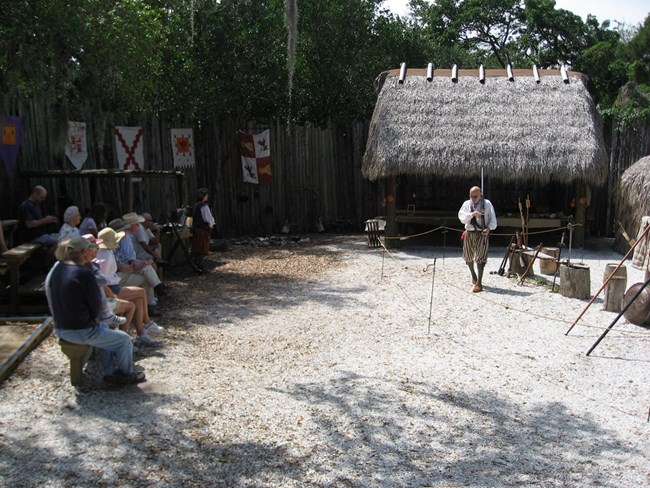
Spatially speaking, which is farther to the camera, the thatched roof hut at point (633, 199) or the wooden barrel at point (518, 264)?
the thatched roof hut at point (633, 199)

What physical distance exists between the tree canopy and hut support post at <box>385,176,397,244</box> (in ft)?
9.93

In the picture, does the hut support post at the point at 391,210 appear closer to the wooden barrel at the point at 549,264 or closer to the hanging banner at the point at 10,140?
the wooden barrel at the point at 549,264

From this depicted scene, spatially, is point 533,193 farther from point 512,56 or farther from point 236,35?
point 512,56

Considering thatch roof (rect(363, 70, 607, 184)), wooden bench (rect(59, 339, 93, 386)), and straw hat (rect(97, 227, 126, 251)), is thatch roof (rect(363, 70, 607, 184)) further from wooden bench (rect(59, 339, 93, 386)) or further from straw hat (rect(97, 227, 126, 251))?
wooden bench (rect(59, 339, 93, 386))

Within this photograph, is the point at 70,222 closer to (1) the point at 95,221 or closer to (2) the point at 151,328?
(1) the point at 95,221

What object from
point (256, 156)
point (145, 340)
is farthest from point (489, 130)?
point (145, 340)

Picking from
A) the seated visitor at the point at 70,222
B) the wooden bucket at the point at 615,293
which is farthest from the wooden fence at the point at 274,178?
the wooden bucket at the point at 615,293

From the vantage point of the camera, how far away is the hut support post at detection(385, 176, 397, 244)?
14219 mm

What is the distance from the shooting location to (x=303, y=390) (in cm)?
564

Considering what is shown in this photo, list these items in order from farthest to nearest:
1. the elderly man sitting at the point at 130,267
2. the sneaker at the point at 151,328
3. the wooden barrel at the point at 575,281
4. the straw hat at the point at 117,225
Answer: the wooden barrel at the point at 575,281 < the straw hat at the point at 117,225 < the elderly man sitting at the point at 130,267 < the sneaker at the point at 151,328

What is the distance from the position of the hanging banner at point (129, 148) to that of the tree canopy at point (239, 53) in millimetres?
566

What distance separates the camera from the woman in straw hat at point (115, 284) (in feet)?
21.0

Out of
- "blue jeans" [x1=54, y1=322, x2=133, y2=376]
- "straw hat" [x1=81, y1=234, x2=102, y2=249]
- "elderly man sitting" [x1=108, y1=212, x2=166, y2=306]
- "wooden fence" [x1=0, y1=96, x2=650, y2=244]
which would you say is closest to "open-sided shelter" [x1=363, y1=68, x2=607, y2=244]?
"wooden fence" [x1=0, y1=96, x2=650, y2=244]

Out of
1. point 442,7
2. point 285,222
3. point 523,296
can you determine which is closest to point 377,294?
point 523,296
